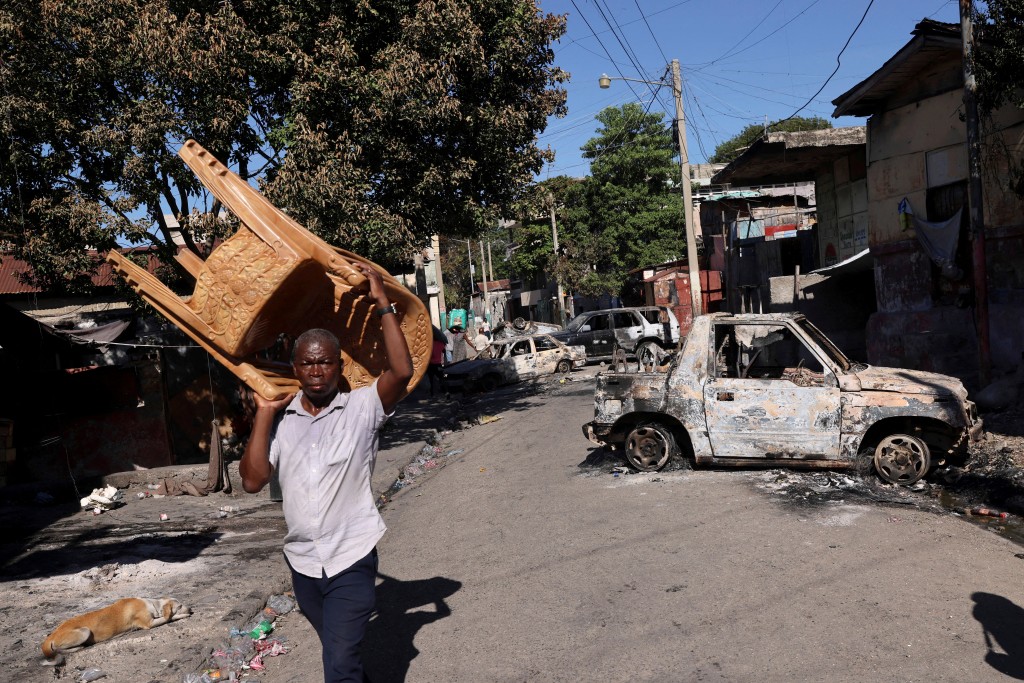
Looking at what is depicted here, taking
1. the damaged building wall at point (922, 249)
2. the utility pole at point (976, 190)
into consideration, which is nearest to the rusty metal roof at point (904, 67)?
the damaged building wall at point (922, 249)

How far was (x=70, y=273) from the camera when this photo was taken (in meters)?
11.8

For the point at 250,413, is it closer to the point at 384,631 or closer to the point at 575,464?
the point at 575,464

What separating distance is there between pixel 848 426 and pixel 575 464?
3.43m

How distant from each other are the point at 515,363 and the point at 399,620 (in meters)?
17.1

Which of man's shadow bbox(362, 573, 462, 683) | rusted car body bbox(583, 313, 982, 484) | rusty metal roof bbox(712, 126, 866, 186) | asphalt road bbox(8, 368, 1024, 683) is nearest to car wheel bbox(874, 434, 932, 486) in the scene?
rusted car body bbox(583, 313, 982, 484)

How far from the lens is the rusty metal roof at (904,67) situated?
1412 cm

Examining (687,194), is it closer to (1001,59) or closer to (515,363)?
(515,363)

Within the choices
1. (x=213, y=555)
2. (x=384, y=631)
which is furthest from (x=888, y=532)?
(x=213, y=555)

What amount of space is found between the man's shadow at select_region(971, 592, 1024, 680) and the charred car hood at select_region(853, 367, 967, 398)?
3.20m

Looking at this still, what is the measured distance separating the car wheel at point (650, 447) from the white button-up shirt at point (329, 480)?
233 inches

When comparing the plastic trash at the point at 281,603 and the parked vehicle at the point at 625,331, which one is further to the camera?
the parked vehicle at the point at 625,331

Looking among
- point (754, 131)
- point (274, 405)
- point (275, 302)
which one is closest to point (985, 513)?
point (275, 302)

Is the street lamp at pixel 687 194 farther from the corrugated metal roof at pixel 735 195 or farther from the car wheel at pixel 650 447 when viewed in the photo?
the car wheel at pixel 650 447

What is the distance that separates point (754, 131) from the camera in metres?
64.3
